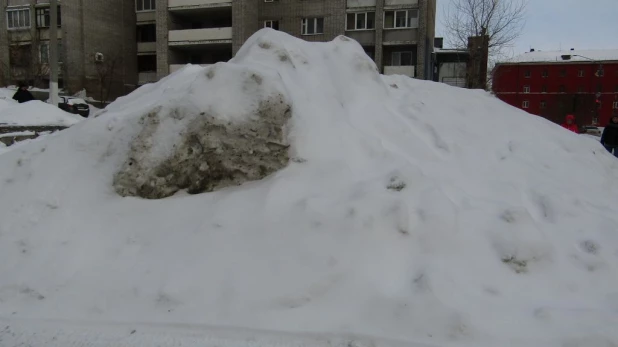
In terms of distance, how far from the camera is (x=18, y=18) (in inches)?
1305

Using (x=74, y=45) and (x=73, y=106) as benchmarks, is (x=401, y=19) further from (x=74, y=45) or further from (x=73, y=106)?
(x=74, y=45)

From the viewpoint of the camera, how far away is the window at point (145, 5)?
1352 inches

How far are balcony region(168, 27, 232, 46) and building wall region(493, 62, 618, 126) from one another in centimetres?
3944

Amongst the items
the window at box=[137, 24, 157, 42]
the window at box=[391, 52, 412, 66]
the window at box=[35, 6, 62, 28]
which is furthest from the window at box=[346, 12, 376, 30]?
the window at box=[35, 6, 62, 28]

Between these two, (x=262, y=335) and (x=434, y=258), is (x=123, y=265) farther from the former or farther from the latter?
(x=434, y=258)

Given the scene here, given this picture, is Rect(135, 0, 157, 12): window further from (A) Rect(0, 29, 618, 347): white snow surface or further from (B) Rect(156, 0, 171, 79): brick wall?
(A) Rect(0, 29, 618, 347): white snow surface

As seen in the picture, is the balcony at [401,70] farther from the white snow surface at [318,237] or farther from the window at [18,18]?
the window at [18,18]

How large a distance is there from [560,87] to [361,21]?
42.2m

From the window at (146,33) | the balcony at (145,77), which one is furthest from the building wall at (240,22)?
the window at (146,33)

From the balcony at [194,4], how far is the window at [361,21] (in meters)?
7.91

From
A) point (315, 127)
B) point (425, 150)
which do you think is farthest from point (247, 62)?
point (425, 150)

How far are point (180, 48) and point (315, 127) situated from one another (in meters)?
28.3

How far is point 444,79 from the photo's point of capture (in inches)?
1358

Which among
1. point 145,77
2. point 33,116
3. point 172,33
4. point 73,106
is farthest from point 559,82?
point 33,116
